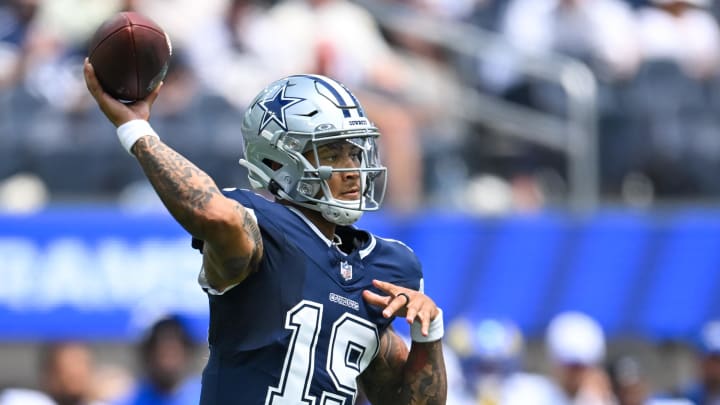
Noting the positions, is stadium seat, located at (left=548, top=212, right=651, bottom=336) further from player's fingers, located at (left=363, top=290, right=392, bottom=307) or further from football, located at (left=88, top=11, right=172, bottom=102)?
football, located at (left=88, top=11, right=172, bottom=102)

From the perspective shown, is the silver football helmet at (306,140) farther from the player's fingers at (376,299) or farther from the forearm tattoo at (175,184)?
the forearm tattoo at (175,184)

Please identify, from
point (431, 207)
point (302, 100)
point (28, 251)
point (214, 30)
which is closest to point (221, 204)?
point (302, 100)

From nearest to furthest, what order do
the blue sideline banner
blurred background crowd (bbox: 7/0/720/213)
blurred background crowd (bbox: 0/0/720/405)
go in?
1. the blue sideline banner
2. blurred background crowd (bbox: 0/0/720/405)
3. blurred background crowd (bbox: 7/0/720/213)

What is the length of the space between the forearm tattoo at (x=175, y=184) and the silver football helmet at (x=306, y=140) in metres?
0.40

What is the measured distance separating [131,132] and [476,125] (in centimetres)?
688

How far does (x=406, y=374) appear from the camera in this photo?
13.6 ft

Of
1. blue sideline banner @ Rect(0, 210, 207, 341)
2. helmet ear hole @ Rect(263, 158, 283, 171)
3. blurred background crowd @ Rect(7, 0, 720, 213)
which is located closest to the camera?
helmet ear hole @ Rect(263, 158, 283, 171)

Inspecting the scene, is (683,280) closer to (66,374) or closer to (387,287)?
(66,374)

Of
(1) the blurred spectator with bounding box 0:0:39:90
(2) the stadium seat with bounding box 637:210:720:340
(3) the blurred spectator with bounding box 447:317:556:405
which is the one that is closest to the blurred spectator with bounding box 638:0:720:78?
(2) the stadium seat with bounding box 637:210:720:340

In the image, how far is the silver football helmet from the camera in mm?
3896

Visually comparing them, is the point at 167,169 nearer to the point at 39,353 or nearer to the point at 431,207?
the point at 39,353

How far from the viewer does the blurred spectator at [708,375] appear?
7.55m


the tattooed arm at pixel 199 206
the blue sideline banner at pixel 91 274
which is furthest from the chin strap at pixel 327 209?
the blue sideline banner at pixel 91 274

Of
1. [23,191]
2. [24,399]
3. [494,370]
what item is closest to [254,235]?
[24,399]
